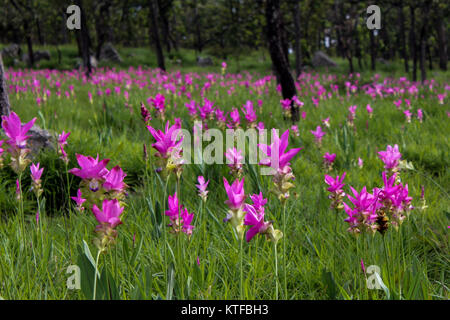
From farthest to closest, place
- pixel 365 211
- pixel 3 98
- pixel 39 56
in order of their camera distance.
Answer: pixel 39 56 → pixel 3 98 → pixel 365 211

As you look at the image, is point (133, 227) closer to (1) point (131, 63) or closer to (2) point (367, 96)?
(2) point (367, 96)

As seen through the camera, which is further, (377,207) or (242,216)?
(377,207)

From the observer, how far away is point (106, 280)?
45.0 inches

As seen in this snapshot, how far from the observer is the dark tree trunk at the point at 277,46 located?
5469 mm

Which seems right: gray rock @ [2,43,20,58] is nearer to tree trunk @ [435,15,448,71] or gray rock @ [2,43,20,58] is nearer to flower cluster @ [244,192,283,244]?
flower cluster @ [244,192,283,244]

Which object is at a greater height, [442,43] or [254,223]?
[442,43]

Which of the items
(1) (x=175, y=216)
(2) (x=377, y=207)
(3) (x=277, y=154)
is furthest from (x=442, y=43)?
(1) (x=175, y=216)

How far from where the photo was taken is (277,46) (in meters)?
5.54

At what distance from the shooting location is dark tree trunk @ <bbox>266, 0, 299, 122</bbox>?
547 centimetres

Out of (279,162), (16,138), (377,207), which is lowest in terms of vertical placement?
(377,207)

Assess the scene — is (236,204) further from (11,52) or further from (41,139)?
(11,52)

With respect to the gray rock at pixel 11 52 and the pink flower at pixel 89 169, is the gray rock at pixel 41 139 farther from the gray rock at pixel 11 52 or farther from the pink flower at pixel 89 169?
the gray rock at pixel 11 52

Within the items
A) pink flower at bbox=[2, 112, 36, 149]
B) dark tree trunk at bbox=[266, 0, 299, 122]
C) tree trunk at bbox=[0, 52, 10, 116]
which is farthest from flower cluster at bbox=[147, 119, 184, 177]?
dark tree trunk at bbox=[266, 0, 299, 122]
